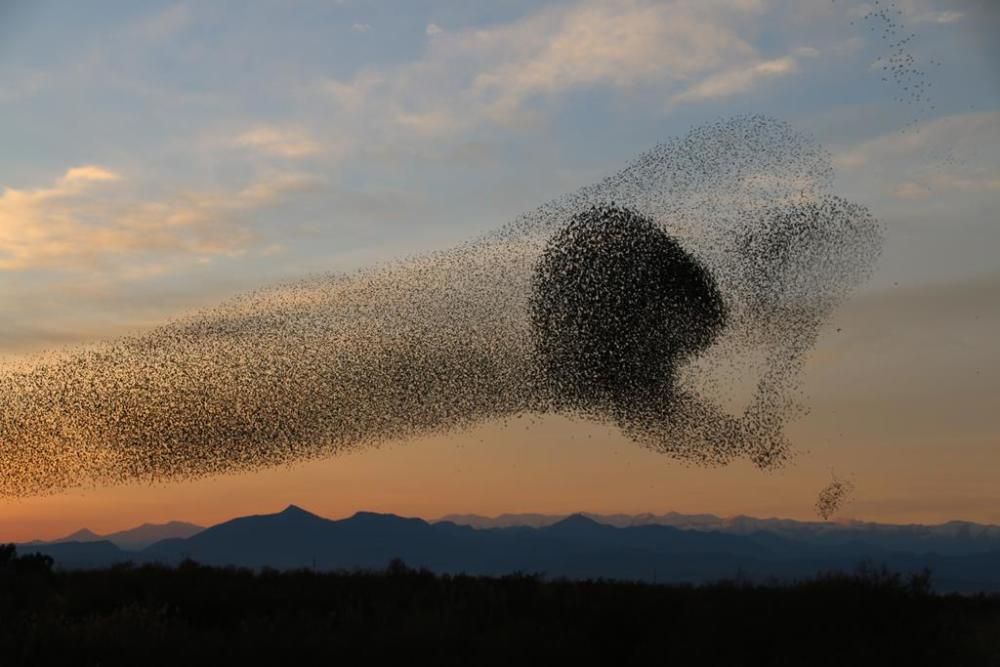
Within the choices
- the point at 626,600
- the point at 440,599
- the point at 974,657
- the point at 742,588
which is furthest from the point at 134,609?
the point at 974,657

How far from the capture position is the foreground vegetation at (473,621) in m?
20.0

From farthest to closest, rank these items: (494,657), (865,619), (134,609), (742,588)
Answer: (742,588)
(865,619)
(134,609)
(494,657)

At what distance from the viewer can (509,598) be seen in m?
25.6

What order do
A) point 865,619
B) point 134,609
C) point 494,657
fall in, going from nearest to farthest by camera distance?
point 494,657
point 134,609
point 865,619

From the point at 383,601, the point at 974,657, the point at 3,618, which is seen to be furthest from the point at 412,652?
the point at 974,657

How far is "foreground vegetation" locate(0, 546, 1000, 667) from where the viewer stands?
2005 cm

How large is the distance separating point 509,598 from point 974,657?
958 cm

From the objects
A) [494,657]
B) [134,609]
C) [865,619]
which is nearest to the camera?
[494,657]

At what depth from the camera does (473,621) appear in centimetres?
2252

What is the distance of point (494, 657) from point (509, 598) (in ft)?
18.7

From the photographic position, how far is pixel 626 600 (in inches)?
977

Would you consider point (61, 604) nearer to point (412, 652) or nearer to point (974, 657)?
point (412, 652)

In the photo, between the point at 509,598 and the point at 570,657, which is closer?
the point at 570,657

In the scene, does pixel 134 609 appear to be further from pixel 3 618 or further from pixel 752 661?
pixel 752 661
